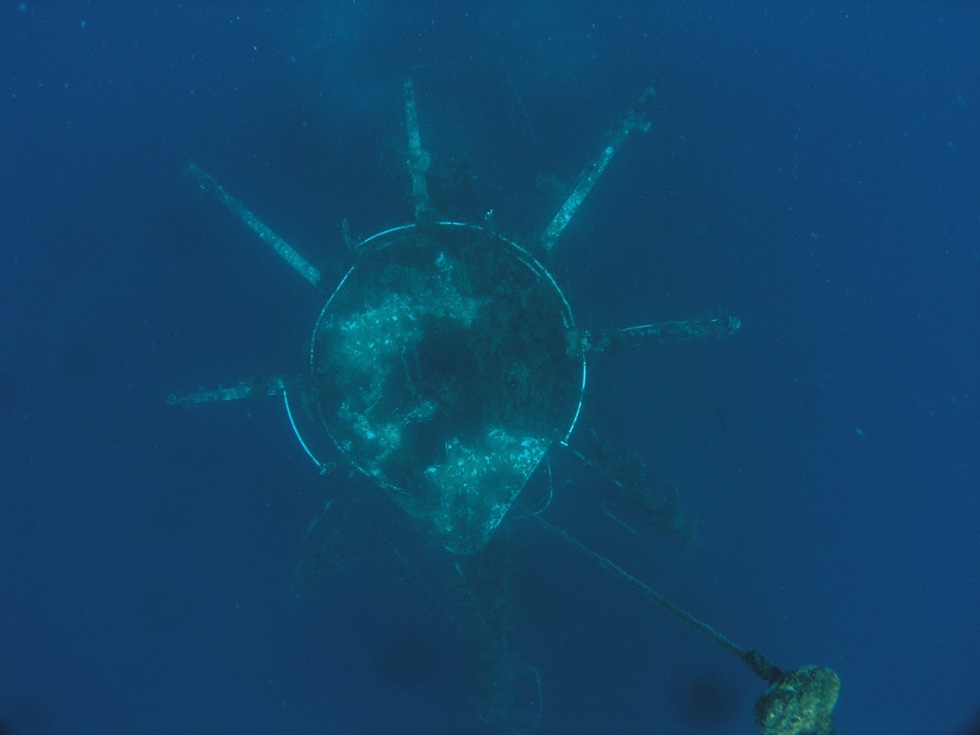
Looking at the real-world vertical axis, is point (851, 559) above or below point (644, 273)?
below

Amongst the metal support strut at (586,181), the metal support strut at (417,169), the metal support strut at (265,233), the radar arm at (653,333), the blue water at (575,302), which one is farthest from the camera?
the blue water at (575,302)

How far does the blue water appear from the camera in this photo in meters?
6.36

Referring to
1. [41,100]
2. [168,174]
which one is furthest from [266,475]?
[41,100]

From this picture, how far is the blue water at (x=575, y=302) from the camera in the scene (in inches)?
251

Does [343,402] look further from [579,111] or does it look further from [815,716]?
[579,111]

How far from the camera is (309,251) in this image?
6.36m

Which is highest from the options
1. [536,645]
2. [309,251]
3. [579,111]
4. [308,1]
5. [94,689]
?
[579,111]

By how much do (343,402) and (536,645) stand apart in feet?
13.6

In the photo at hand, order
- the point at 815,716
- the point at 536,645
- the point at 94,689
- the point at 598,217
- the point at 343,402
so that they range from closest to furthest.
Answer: the point at 815,716
the point at 343,402
the point at 598,217
the point at 536,645
the point at 94,689

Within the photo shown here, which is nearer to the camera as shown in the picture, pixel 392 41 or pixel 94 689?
pixel 392 41

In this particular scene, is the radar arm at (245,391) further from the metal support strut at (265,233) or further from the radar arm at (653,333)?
the radar arm at (653,333)

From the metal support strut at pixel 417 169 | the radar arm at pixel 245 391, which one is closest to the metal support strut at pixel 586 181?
the metal support strut at pixel 417 169

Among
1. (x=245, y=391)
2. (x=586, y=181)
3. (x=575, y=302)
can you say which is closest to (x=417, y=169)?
(x=586, y=181)

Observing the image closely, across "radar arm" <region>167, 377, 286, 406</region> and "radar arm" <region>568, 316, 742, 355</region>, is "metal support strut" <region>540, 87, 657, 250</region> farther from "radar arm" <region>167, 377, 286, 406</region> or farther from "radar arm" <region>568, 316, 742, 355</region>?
"radar arm" <region>167, 377, 286, 406</region>
